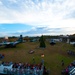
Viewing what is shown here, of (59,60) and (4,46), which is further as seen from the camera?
(4,46)

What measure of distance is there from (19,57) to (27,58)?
2.17 metres

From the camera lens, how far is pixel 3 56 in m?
41.7

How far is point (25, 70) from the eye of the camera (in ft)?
94.8

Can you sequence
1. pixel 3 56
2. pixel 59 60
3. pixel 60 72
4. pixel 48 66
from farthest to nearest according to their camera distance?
pixel 3 56 < pixel 59 60 < pixel 48 66 < pixel 60 72

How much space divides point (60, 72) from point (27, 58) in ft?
35.6

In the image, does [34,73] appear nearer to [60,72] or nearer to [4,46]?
[60,72]

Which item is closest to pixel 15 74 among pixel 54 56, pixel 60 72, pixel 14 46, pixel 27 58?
pixel 60 72

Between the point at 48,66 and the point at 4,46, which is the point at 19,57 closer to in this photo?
the point at 48,66

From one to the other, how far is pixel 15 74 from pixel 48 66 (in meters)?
8.42

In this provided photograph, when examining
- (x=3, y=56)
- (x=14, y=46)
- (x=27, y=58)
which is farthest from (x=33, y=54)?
(x=14, y=46)

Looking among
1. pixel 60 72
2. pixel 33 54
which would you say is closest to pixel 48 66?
pixel 60 72

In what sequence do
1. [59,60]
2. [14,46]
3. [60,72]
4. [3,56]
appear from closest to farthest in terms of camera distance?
[60,72] → [59,60] → [3,56] → [14,46]

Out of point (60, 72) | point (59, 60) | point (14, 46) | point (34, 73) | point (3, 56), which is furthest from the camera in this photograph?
point (14, 46)

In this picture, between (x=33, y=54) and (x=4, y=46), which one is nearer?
(x=33, y=54)
